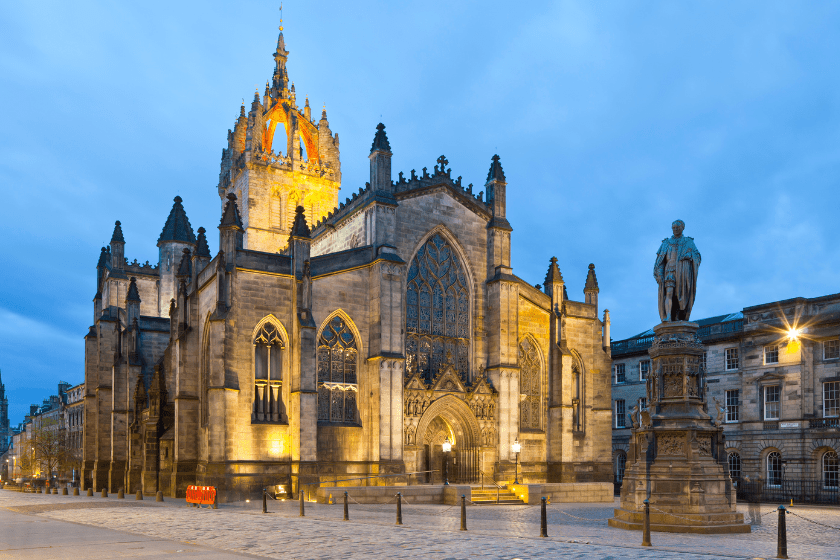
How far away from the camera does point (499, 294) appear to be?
1474 inches

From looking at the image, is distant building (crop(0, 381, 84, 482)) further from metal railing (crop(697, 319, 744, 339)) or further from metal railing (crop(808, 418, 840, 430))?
metal railing (crop(808, 418, 840, 430))

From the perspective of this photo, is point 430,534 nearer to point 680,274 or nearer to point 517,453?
point 680,274

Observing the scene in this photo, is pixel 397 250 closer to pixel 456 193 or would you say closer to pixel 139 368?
pixel 456 193

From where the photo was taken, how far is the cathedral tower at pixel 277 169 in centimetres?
5031

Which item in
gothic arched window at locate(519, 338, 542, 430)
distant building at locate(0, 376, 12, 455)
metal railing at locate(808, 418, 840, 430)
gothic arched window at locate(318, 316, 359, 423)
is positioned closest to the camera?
gothic arched window at locate(318, 316, 359, 423)

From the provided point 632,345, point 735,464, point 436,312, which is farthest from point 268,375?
point 632,345

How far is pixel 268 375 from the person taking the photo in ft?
102

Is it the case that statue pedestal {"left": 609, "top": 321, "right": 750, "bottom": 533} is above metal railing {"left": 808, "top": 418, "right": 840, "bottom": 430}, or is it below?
above

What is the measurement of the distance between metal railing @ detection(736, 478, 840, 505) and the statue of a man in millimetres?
21917

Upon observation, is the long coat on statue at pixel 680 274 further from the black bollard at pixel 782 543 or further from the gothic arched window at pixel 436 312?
the gothic arched window at pixel 436 312

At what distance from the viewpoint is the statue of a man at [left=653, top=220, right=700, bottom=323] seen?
18219 millimetres

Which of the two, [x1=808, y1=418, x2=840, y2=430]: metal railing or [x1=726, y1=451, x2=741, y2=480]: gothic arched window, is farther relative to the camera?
[x1=726, y1=451, x2=741, y2=480]: gothic arched window

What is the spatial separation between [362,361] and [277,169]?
22.0 meters

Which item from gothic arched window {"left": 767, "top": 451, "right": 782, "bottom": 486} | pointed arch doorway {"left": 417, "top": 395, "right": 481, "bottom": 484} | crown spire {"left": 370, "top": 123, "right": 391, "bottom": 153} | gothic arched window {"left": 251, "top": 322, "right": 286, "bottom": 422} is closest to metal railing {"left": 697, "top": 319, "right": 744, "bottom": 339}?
gothic arched window {"left": 767, "top": 451, "right": 782, "bottom": 486}
